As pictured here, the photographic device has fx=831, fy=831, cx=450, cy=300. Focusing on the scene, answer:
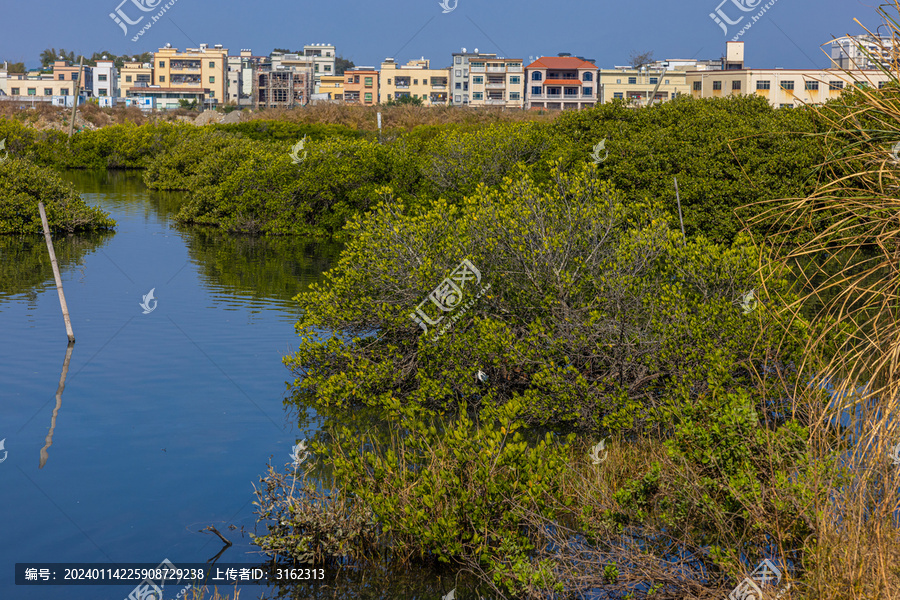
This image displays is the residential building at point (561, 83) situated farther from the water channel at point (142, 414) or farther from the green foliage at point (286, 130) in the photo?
the water channel at point (142, 414)

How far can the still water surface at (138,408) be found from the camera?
11.1 metres

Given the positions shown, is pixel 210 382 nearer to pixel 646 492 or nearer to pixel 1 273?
pixel 646 492

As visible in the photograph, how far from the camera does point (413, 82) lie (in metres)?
138

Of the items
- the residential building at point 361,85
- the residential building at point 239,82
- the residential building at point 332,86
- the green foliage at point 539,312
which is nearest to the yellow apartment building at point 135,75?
the residential building at point 239,82

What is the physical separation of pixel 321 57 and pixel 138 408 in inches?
6054

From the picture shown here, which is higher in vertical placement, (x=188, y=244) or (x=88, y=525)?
(x=188, y=244)

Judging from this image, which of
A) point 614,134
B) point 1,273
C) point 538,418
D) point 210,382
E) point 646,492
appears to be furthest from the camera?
point 614,134

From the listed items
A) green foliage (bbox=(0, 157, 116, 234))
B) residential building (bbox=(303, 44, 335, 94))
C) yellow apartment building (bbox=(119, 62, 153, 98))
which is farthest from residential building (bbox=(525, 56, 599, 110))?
green foliage (bbox=(0, 157, 116, 234))

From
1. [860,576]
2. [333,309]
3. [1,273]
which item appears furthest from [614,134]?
[860,576]

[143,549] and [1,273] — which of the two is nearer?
[143,549]

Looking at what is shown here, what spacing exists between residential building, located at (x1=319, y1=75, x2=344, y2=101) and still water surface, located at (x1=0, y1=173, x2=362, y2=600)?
4428 inches

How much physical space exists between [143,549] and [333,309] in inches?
259

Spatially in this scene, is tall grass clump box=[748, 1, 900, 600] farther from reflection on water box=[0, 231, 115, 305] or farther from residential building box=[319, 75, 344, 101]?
residential building box=[319, 75, 344, 101]

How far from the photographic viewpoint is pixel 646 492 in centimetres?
907
